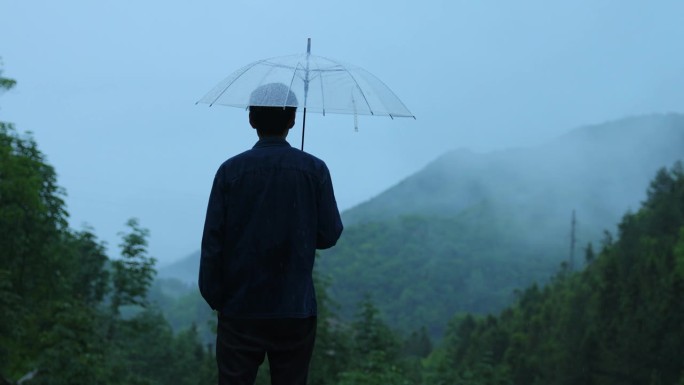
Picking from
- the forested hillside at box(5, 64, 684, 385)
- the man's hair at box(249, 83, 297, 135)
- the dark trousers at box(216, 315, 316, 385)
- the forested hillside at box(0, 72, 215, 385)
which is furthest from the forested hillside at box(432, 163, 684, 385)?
the man's hair at box(249, 83, 297, 135)

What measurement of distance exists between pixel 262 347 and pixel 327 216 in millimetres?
591

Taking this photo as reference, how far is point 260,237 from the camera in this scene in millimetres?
3658

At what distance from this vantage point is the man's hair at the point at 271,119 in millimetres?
3869

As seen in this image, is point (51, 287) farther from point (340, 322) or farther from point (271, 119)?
point (271, 119)

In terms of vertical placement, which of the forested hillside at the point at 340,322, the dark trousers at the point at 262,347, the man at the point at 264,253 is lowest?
the dark trousers at the point at 262,347

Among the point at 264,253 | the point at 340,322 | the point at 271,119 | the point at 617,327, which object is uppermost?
the point at 617,327

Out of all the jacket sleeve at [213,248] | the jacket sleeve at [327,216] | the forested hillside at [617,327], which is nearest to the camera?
the jacket sleeve at [213,248]

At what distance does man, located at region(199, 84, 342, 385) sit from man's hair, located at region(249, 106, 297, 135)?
7 cm

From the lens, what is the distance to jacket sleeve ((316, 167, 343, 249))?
3.79 meters

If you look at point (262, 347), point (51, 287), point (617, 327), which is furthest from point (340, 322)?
point (262, 347)

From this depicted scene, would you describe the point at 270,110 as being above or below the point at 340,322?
below

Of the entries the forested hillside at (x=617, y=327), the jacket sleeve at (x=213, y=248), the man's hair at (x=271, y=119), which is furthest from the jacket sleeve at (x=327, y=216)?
the forested hillside at (x=617, y=327)

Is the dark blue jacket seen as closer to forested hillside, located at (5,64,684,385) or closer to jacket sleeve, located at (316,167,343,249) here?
jacket sleeve, located at (316,167,343,249)

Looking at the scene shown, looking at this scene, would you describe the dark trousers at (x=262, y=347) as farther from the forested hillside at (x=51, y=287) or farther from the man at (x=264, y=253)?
the forested hillside at (x=51, y=287)
